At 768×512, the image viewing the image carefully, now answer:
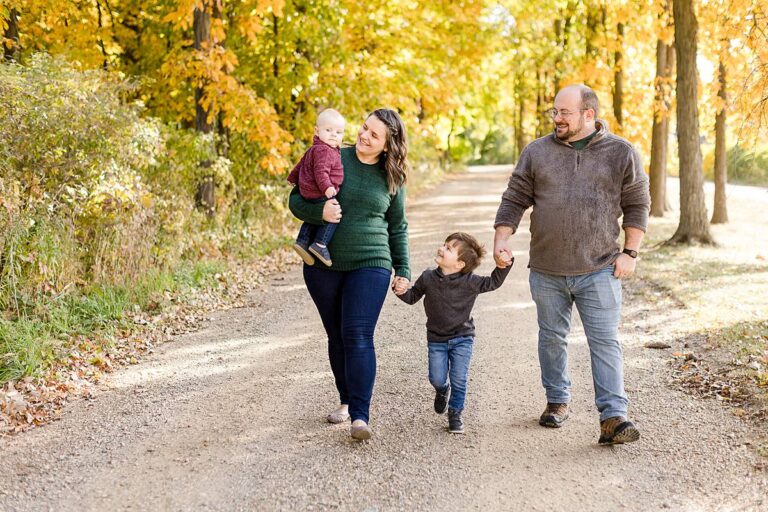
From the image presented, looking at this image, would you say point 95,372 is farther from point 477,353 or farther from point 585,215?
point 585,215

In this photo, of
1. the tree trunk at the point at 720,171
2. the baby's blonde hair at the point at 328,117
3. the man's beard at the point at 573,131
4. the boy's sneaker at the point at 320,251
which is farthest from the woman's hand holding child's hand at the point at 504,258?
the tree trunk at the point at 720,171

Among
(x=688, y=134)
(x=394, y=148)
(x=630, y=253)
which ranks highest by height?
(x=688, y=134)

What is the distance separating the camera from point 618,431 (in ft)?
15.2

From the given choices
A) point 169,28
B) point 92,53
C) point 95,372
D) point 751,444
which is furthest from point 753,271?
point 92,53

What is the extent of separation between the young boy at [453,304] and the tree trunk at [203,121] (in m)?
7.51

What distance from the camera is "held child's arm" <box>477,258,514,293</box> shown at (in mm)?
4770

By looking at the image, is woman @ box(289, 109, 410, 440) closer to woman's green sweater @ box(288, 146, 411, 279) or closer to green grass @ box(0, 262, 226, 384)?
woman's green sweater @ box(288, 146, 411, 279)

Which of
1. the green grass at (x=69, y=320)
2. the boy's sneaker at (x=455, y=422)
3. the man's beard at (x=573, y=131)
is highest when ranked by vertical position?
the man's beard at (x=573, y=131)

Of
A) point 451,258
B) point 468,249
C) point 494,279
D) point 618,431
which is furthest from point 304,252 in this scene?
point 618,431

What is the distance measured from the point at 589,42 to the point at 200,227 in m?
11.4

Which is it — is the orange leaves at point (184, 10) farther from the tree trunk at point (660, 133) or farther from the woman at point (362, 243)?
the tree trunk at point (660, 133)

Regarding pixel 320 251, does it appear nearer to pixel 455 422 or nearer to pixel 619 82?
pixel 455 422

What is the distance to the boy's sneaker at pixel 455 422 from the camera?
4988 millimetres

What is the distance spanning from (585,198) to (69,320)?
16.8 ft
